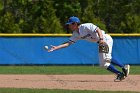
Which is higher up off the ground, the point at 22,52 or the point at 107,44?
the point at 107,44

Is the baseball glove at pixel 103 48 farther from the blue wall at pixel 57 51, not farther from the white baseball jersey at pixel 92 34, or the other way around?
the blue wall at pixel 57 51

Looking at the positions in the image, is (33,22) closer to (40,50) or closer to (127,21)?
(127,21)

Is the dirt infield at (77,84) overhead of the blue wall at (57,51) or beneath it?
overhead

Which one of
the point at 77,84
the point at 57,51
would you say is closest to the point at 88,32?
the point at 77,84

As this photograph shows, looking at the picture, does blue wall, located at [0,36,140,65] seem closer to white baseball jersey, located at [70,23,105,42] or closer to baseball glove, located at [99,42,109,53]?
white baseball jersey, located at [70,23,105,42]

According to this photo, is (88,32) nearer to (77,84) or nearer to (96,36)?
(96,36)

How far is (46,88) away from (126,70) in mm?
2209

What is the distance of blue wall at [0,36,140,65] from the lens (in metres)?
20.2

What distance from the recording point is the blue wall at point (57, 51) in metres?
20.2

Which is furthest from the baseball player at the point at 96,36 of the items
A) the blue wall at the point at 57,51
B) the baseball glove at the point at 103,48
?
the blue wall at the point at 57,51

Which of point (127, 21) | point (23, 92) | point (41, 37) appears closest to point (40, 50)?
point (41, 37)

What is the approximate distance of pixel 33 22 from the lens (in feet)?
90.3

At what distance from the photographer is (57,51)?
20203mm

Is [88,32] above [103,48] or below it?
above
